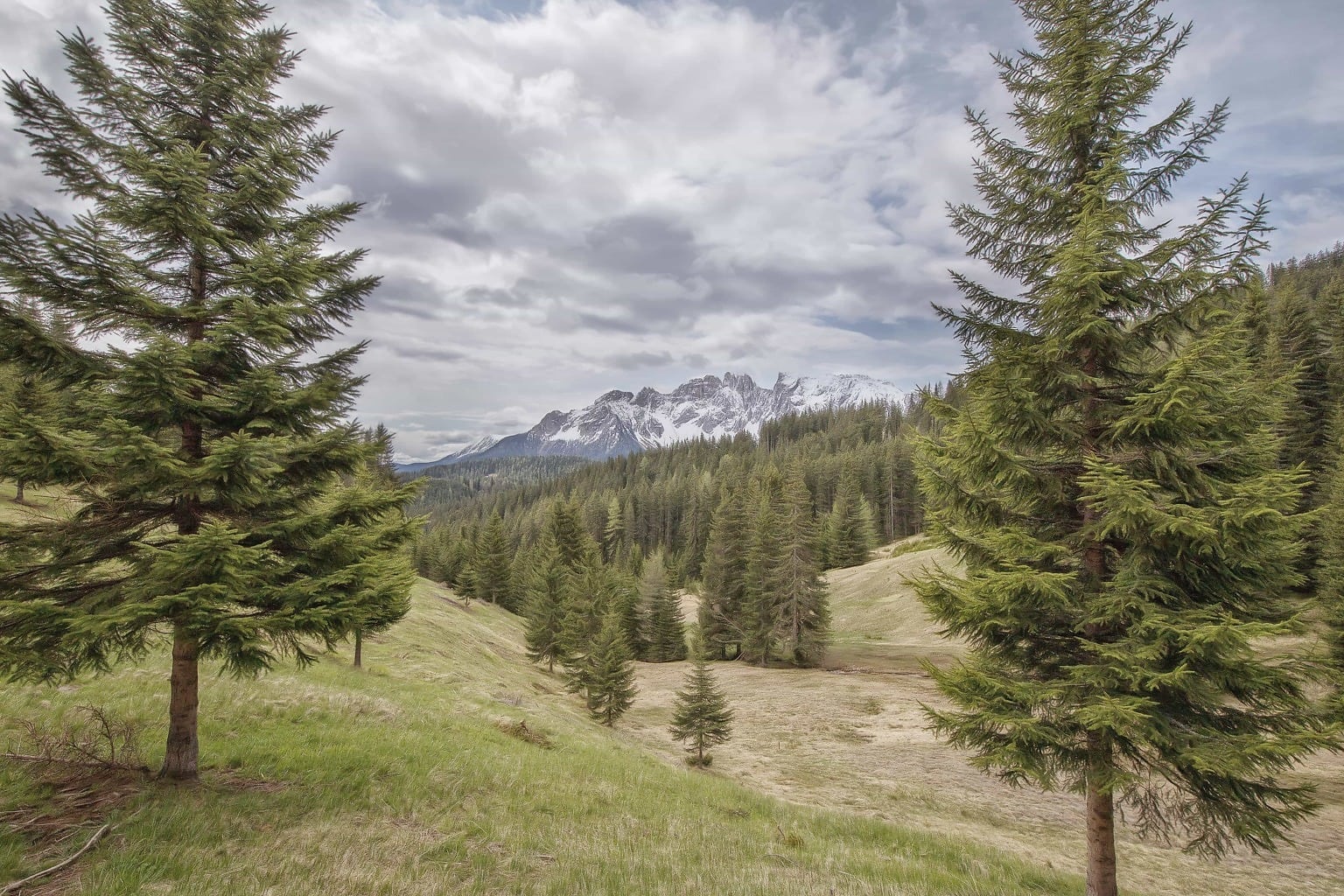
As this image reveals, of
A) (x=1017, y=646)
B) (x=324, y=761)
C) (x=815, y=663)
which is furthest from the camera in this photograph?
(x=815, y=663)

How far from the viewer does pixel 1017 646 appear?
8547 millimetres

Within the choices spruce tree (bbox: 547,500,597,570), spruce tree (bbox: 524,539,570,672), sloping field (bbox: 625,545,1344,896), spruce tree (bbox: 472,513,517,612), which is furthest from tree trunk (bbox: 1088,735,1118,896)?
spruce tree (bbox: 472,513,517,612)

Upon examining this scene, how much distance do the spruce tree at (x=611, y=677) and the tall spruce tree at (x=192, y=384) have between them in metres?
19.8

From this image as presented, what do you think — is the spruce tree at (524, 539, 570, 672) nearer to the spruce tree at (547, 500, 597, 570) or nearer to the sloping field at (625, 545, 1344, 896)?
the spruce tree at (547, 500, 597, 570)

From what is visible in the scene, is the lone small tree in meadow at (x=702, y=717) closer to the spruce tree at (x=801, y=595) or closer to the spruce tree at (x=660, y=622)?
the spruce tree at (x=801, y=595)

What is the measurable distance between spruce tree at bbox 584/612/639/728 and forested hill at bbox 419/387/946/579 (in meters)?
28.1

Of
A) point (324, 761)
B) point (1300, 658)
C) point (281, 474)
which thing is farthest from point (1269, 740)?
point (324, 761)

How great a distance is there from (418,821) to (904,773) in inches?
Answer: 767

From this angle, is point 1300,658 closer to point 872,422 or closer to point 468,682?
point 468,682

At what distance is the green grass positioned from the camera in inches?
258

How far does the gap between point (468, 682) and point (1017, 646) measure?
23.4 m

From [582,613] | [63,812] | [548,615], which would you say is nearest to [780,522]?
[582,613]

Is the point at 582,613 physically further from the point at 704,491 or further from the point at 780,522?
the point at 704,491

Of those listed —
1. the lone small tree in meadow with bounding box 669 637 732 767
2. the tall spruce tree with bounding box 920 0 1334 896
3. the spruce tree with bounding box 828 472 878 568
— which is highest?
the tall spruce tree with bounding box 920 0 1334 896
